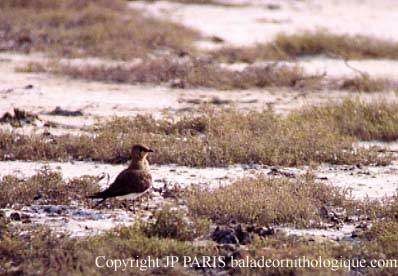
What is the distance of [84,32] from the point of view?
18.5 m

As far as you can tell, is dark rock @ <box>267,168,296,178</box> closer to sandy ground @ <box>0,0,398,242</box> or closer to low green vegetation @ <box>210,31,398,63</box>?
sandy ground @ <box>0,0,398,242</box>

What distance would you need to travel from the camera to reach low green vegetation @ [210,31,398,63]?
17.5 m

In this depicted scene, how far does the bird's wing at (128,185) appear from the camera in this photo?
8.31 meters

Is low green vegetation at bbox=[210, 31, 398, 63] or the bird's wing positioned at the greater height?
the bird's wing

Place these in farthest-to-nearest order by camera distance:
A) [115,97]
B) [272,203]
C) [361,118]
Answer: [115,97] < [361,118] < [272,203]

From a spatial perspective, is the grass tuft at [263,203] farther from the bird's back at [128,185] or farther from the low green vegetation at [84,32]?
the low green vegetation at [84,32]

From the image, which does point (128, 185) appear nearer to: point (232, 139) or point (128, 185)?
point (128, 185)

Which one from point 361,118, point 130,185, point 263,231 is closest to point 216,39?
point 361,118

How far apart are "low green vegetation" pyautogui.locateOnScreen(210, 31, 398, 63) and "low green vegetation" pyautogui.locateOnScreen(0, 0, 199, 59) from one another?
101 cm

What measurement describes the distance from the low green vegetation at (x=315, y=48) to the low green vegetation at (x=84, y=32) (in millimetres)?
1013

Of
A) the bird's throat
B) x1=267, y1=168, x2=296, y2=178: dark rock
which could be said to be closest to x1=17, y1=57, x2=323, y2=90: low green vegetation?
x1=267, y1=168, x2=296, y2=178: dark rock

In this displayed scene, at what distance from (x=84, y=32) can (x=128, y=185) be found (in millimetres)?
10505

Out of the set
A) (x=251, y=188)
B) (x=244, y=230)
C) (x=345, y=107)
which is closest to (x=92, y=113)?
(x=345, y=107)

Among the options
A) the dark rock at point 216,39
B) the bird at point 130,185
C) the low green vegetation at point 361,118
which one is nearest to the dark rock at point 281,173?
the low green vegetation at point 361,118
